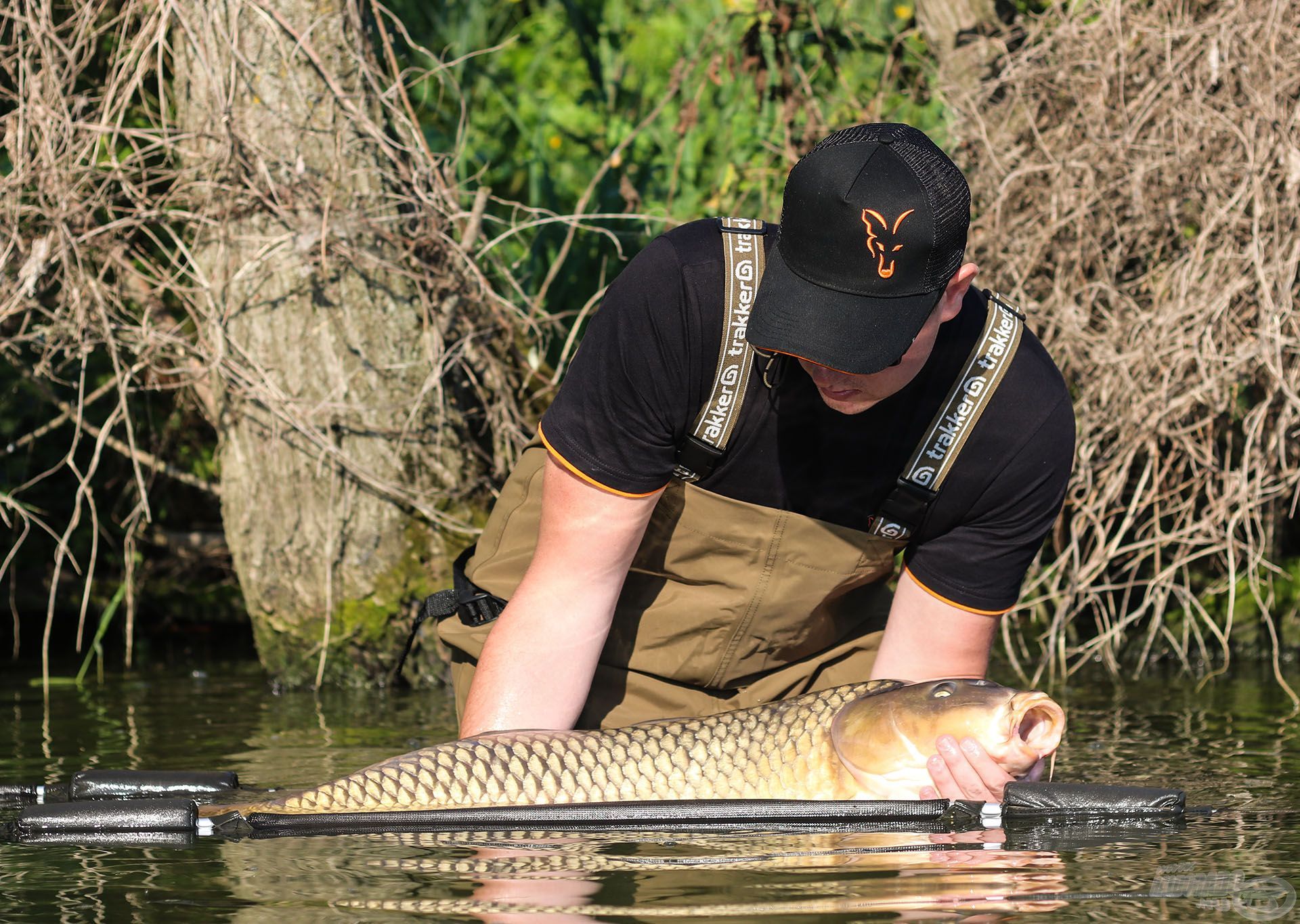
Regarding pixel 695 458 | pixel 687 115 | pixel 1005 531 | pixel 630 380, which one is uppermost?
pixel 687 115

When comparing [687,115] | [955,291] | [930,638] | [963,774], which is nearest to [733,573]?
[930,638]

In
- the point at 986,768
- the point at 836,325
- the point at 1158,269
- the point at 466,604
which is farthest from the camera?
the point at 1158,269

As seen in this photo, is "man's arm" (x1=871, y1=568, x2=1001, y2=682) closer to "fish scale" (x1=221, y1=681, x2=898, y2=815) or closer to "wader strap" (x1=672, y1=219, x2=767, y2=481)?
"fish scale" (x1=221, y1=681, x2=898, y2=815)

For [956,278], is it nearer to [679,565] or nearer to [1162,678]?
[679,565]

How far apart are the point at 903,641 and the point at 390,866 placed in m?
1.23

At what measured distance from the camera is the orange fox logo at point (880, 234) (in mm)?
2520

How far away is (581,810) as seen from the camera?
2.61 m

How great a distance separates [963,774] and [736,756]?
0.43 metres

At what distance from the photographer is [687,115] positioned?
5477 millimetres

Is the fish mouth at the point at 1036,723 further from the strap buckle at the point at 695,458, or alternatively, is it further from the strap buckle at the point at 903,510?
the strap buckle at the point at 695,458

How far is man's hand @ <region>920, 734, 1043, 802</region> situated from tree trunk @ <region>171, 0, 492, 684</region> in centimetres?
229

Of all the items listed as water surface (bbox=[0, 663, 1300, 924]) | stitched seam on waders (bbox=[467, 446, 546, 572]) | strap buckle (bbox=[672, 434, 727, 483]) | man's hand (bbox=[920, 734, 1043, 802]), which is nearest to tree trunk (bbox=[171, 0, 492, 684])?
stitched seam on waders (bbox=[467, 446, 546, 572])

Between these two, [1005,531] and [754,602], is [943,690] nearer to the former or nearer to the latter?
[1005,531]

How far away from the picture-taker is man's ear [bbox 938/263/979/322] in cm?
266
